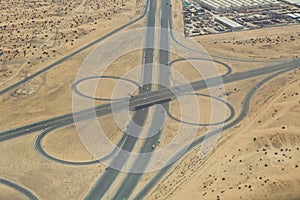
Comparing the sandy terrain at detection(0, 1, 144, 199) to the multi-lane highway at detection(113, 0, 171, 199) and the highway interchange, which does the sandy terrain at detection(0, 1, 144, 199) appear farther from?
the multi-lane highway at detection(113, 0, 171, 199)

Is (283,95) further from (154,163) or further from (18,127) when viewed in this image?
(18,127)

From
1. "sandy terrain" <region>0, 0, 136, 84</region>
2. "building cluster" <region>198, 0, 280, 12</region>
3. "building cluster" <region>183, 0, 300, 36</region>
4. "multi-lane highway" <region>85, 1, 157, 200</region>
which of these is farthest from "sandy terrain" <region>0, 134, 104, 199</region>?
"building cluster" <region>198, 0, 280, 12</region>

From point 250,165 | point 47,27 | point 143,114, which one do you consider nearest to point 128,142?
point 143,114

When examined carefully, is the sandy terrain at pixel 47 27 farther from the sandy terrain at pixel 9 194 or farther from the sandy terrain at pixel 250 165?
the sandy terrain at pixel 250 165

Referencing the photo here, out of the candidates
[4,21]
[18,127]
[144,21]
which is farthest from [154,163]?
[4,21]

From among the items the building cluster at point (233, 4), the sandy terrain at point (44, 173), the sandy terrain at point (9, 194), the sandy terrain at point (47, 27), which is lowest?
the sandy terrain at point (9, 194)

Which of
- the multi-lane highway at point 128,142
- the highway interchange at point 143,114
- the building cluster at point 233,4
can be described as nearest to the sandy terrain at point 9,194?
the highway interchange at point 143,114

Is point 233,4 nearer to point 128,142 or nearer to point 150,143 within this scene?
point 150,143

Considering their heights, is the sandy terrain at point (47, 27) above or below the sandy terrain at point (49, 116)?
above
